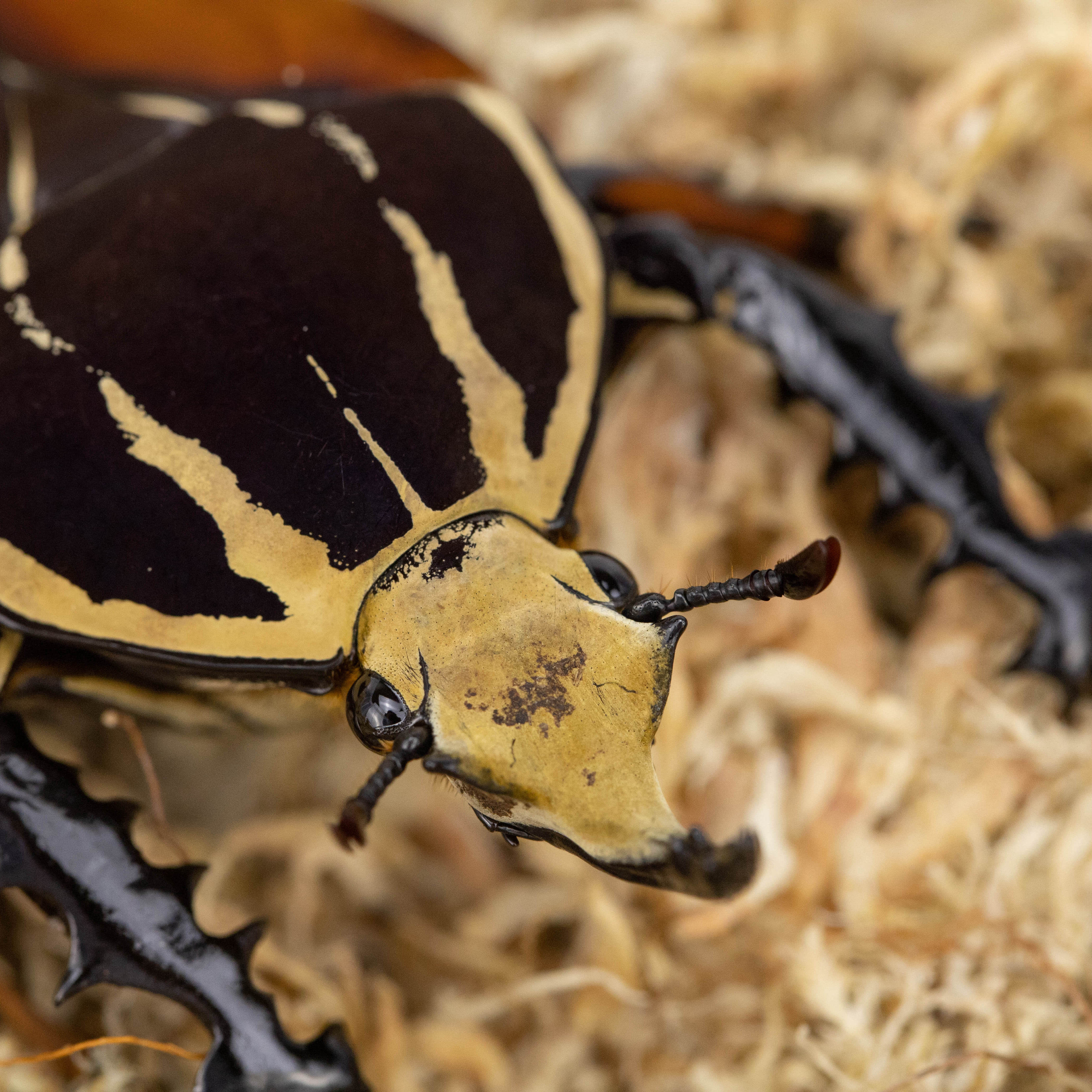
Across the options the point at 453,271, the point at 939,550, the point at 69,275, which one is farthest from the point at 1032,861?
the point at 69,275

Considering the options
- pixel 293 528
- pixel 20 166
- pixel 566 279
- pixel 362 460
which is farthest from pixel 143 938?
pixel 20 166

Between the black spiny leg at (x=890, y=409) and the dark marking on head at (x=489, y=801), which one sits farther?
the black spiny leg at (x=890, y=409)

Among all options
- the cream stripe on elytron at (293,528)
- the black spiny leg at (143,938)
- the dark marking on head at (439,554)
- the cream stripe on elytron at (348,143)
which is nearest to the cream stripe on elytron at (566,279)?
the cream stripe on elytron at (293,528)

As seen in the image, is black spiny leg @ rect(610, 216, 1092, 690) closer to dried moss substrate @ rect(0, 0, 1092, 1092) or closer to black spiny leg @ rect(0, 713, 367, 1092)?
dried moss substrate @ rect(0, 0, 1092, 1092)

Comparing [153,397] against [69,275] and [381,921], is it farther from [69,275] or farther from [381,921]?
Result: [381,921]

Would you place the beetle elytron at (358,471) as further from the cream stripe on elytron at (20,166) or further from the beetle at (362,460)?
the cream stripe on elytron at (20,166)
